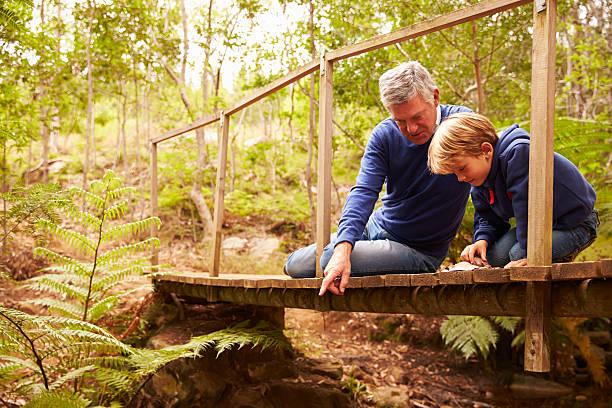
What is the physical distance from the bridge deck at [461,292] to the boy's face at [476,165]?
17.1 inches

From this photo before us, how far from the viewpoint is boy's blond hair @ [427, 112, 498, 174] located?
207cm

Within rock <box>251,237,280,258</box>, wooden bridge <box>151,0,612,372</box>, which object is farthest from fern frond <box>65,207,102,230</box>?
rock <box>251,237,280,258</box>

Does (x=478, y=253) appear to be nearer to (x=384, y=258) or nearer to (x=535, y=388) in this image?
(x=384, y=258)

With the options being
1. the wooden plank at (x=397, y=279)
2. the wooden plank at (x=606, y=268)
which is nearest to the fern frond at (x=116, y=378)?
the wooden plank at (x=397, y=279)

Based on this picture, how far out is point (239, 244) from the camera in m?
8.61

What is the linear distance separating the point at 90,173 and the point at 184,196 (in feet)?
11.0

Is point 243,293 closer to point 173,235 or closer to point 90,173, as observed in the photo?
point 173,235

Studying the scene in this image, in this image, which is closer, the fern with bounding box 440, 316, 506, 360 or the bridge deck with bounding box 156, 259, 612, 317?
the bridge deck with bounding box 156, 259, 612, 317

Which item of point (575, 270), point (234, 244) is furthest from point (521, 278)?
point (234, 244)

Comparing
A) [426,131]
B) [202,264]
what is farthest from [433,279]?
[202,264]

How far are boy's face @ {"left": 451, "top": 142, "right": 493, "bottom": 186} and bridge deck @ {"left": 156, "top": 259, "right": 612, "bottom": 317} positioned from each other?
1.42 feet

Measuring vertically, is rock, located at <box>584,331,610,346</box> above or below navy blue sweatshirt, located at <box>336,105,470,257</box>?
below

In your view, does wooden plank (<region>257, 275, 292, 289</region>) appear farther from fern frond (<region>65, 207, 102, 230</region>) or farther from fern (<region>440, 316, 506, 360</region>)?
fern (<region>440, 316, 506, 360</region>)

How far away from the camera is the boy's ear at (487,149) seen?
2.08 metres
